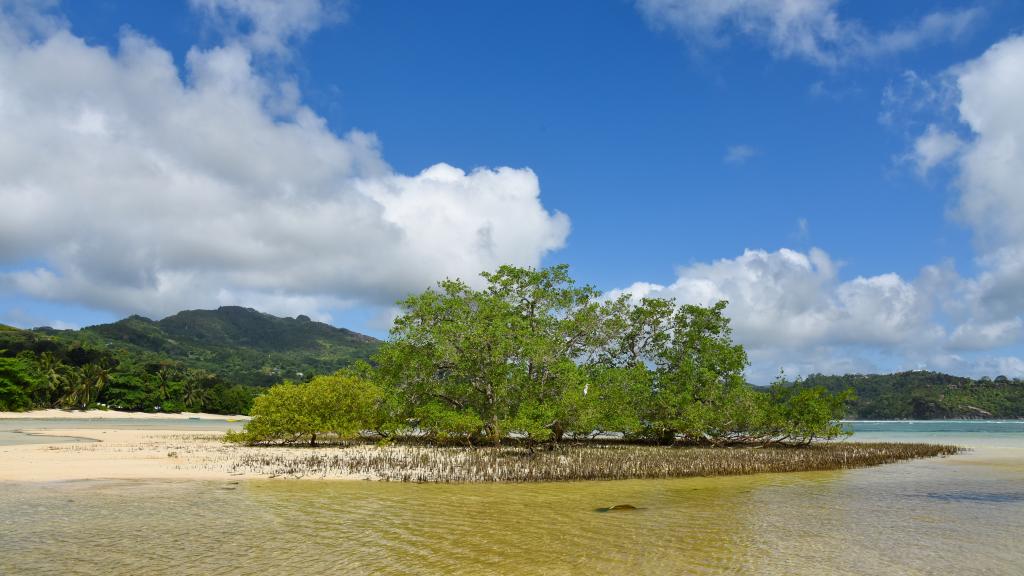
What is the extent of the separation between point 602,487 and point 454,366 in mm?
16111

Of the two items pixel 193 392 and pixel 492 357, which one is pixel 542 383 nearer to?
pixel 492 357

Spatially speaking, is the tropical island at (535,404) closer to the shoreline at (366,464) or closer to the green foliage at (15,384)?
the shoreline at (366,464)

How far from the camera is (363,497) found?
2022 centimetres

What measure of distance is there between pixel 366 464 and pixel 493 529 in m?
14.9

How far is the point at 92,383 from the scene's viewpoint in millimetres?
103812

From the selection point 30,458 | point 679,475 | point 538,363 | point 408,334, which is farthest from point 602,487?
point 30,458

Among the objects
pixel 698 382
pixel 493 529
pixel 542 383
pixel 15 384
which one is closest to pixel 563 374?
pixel 542 383

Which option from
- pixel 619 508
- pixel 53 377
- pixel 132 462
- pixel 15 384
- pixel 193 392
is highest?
pixel 53 377

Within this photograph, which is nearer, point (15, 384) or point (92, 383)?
point (15, 384)

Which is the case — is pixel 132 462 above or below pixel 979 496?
above

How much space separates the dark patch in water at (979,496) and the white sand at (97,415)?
4015 inches

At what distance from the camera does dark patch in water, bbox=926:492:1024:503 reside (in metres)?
22.8

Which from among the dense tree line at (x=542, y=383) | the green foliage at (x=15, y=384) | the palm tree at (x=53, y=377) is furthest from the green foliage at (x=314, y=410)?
the palm tree at (x=53, y=377)

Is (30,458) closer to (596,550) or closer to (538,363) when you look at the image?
(538,363)
